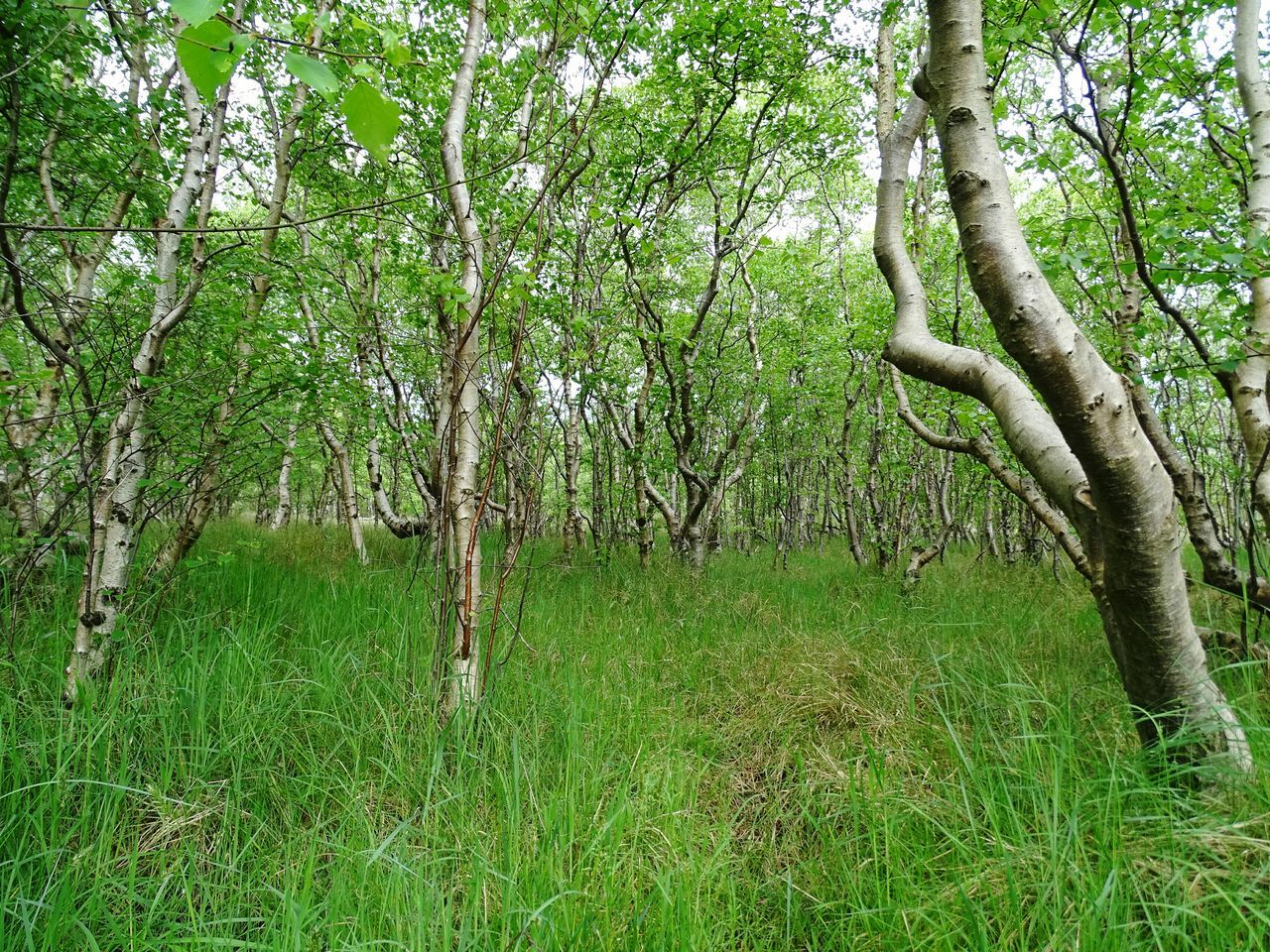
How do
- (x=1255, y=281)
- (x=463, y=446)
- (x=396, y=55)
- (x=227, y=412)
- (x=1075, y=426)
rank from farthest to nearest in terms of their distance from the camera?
(x=227, y=412)
(x=1255, y=281)
(x=463, y=446)
(x=1075, y=426)
(x=396, y=55)

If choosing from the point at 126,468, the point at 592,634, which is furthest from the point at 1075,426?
the point at 126,468

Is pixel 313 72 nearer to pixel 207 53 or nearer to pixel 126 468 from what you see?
pixel 207 53

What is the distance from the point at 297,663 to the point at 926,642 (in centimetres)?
408

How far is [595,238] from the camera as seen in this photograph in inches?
255

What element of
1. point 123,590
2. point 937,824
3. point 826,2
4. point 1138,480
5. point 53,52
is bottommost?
point 937,824

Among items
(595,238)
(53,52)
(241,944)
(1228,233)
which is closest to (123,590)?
(241,944)

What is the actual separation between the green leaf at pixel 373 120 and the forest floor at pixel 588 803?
77.0 inches

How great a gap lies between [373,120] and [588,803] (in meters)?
2.39

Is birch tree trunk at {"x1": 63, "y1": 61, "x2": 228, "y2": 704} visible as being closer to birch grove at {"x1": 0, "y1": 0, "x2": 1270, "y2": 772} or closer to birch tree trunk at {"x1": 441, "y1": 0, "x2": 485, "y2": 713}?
birch grove at {"x1": 0, "y1": 0, "x2": 1270, "y2": 772}

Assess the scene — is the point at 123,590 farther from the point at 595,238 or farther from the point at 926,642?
the point at 595,238

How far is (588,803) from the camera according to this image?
7.21 feet

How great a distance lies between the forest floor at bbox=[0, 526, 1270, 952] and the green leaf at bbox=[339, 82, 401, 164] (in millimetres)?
1956

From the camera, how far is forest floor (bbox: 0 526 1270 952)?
1.60m

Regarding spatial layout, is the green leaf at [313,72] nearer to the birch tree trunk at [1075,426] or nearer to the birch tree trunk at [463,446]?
the birch tree trunk at [463,446]
